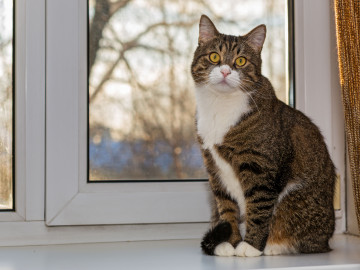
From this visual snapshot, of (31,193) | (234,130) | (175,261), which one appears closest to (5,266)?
(31,193)

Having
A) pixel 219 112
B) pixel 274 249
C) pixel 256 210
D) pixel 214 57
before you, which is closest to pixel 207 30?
pixel 214 57

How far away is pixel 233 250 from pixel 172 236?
1.05 ft

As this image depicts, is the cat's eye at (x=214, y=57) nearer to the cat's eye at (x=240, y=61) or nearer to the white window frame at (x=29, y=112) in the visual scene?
the cat's eye at (x=240, y=61)

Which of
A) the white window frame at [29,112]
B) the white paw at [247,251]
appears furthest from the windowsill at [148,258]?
the white window frame at [29,112]

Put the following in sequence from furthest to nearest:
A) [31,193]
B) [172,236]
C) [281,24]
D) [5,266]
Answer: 1. [281,24]
2. [172,236]
3. [31,193]
4. [5,266]

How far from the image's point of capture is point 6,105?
1455 millimetres

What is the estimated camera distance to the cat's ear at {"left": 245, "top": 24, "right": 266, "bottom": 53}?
1.31 m

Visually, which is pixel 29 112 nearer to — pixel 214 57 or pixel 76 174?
pixel 76 174

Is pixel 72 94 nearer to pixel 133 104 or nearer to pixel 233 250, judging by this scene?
pixel 133 104

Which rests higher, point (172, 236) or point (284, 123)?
point (284, 123)

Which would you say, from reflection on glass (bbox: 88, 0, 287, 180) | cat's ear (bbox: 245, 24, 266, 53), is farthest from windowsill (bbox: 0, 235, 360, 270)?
cat's ear (bbox: 245, 24, 266, 53)

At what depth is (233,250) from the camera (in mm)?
1251

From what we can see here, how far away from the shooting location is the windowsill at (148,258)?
1.16m

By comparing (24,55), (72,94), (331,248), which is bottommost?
(331,248)
